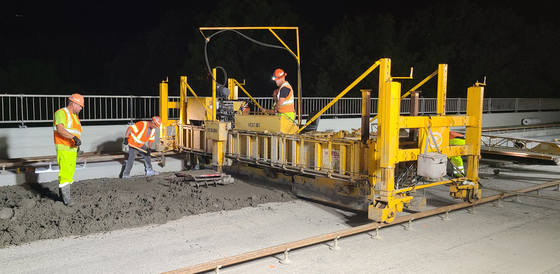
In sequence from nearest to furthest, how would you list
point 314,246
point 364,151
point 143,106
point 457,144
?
point 314,246 < point 364,151 < point 457,144 < point 143,106

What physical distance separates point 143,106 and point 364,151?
10.8 metres

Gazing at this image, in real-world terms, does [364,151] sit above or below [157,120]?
below

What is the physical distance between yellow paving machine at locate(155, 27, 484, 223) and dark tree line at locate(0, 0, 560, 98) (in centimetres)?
1626

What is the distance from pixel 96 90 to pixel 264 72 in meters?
24.1

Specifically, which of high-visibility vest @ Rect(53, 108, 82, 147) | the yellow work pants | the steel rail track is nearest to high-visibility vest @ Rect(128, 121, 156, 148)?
high-visibility vest @ Rect(53, 108, 82, 147)

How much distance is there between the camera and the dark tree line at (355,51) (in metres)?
28.0

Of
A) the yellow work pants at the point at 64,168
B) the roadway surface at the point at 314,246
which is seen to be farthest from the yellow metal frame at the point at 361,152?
the yellow work pants at the point at 64,168

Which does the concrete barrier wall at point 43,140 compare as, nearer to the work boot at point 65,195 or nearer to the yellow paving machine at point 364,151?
the yellow paving machine at point 364,151

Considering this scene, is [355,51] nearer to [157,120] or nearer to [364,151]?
[157,120]

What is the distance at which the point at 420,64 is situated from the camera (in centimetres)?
2800

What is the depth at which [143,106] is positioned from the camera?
1579 centimetres

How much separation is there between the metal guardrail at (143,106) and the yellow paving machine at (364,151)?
4774mm

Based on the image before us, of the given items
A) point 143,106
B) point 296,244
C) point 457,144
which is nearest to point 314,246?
point 296,244

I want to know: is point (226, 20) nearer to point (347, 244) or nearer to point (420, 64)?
point (420, 64)
